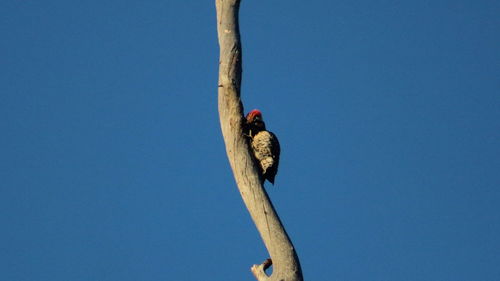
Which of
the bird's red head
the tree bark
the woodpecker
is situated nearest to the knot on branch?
the tree bark

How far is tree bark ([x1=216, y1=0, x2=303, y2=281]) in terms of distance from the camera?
6805 millimetres

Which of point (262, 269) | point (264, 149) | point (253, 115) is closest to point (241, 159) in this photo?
point (264, 149)

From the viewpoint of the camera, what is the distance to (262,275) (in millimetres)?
6902

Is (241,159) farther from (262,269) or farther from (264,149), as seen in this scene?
(262,269)

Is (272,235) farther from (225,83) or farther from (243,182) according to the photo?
(225,83)

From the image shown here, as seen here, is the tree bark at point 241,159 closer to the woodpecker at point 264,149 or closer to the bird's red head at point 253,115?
the woodpecker at point 264,149

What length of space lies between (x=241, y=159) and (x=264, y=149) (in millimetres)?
565

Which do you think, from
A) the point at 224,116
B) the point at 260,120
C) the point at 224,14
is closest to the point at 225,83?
the point at 224,116

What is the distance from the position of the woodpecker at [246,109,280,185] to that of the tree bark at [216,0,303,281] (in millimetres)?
234

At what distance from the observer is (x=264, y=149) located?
7.79m

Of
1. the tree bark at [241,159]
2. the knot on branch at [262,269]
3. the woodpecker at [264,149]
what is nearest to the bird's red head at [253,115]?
the woodpecker at [264,149]

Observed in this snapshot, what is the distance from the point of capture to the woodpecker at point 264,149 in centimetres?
765

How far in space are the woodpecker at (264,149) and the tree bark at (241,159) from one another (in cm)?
23

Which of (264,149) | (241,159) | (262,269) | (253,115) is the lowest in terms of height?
(262,269)
